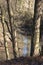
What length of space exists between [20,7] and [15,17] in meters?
0.88

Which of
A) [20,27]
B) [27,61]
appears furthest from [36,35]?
[20,27]

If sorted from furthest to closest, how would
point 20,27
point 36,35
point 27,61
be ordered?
point 20,27, point 36,35, point 27,61

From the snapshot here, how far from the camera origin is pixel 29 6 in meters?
14.1

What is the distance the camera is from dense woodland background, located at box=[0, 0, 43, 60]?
9.93 meters

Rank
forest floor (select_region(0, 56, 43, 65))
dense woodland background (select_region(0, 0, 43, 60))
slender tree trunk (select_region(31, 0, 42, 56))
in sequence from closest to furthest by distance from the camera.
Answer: forest floor (select_region(0, 56, 43, 65)) → slender tree trunk (select_region(31, 0, 42, 56)) → dense woodland background (select_region(0, 0, 43, 60))

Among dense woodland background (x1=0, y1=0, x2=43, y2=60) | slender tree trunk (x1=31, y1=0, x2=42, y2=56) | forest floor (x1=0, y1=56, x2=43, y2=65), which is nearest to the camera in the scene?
forest floor (x1=0, y1=56, x2=43, y2=65)

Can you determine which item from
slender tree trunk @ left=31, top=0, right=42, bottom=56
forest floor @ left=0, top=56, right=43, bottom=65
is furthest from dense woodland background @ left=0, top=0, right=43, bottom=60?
forest floor @ left=0, top=56, right=43, bottom=65

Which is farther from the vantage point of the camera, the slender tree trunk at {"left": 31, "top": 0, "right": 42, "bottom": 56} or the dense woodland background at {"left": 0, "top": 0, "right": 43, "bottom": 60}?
the dense woodland background at {"left": 0, "top": 0, "right": 43, "bottom": 60}

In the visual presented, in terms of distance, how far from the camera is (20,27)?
13922mm

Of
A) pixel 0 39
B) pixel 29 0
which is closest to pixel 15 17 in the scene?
pixel 29 0

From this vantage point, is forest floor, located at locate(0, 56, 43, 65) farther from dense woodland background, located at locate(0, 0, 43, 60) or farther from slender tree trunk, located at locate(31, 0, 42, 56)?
slender tree trunk, located at locate(31, 0, 42, 56)

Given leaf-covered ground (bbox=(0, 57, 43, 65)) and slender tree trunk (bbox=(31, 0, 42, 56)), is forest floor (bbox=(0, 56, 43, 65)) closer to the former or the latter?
leaf-covered ground (bbox=(0, 57, 43, 65))

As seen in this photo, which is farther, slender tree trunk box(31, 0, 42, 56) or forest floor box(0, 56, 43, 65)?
slender tree trunk box(31, 0, 42, 56)

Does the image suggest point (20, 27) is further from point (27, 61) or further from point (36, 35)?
point (27, 61)
